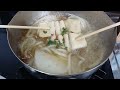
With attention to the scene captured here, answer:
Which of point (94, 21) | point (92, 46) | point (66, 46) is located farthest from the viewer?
point (94, 21)

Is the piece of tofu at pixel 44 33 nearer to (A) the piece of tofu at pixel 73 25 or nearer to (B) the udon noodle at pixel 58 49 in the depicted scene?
(B) the udon noodle at pixel 58 49

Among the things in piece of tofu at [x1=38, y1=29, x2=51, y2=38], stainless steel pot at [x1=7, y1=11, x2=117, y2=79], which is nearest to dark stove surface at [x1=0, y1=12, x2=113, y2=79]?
stainless steel pot at [x1=7, y1=11, x2=117, y2=79]

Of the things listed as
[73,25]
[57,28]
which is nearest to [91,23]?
[73,25]

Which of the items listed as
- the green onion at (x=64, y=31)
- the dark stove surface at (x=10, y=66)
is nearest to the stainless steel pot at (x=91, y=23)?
the dark stove surface at (x=10, y=66)

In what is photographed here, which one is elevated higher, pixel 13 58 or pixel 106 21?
pixel 106 21
